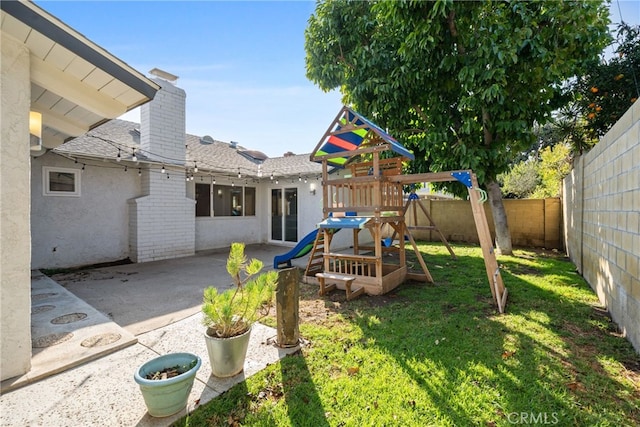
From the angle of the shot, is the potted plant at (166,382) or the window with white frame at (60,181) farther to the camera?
the window with white frame at (60,181)

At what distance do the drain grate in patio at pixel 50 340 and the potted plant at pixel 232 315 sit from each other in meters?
1.96

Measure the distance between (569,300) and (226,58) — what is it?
8.51m

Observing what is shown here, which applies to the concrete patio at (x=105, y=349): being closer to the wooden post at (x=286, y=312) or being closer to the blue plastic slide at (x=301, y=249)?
the wooden post at (x=286, y=312)

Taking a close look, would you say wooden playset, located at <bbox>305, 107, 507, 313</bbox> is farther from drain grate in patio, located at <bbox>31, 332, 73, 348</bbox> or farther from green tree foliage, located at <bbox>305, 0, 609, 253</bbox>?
drain grate in patio, located at <bbox>31, 332, 73, 348</bbox>

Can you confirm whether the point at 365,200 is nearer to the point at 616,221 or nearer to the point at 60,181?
the point at 616,221

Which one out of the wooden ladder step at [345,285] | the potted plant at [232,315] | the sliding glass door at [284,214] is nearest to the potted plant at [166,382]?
the potted plant at [232,315]

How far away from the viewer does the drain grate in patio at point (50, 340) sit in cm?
309

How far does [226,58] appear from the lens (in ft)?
21.4

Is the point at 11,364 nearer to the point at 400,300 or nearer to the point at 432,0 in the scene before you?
the point at 400,300

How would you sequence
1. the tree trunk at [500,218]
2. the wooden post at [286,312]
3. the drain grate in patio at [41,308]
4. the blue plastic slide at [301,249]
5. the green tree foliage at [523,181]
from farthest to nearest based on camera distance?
1. the green tree foliage at [523,181]
2. the tree trunk at [500,218]
3. the blue plastic slide at [301,249]
4. the drain grate in patio at [41,308]
5. the wooden post at [286,312]

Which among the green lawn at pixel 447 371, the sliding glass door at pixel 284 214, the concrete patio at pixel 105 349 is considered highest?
the sliding glass door at pixel 284 214

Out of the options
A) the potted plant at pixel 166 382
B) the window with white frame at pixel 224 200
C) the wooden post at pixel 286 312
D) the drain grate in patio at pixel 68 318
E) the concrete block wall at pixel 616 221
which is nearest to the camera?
the potted plant at pixel 166 382

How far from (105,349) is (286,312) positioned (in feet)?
6.67

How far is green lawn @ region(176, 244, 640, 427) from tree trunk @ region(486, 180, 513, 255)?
4056mm
